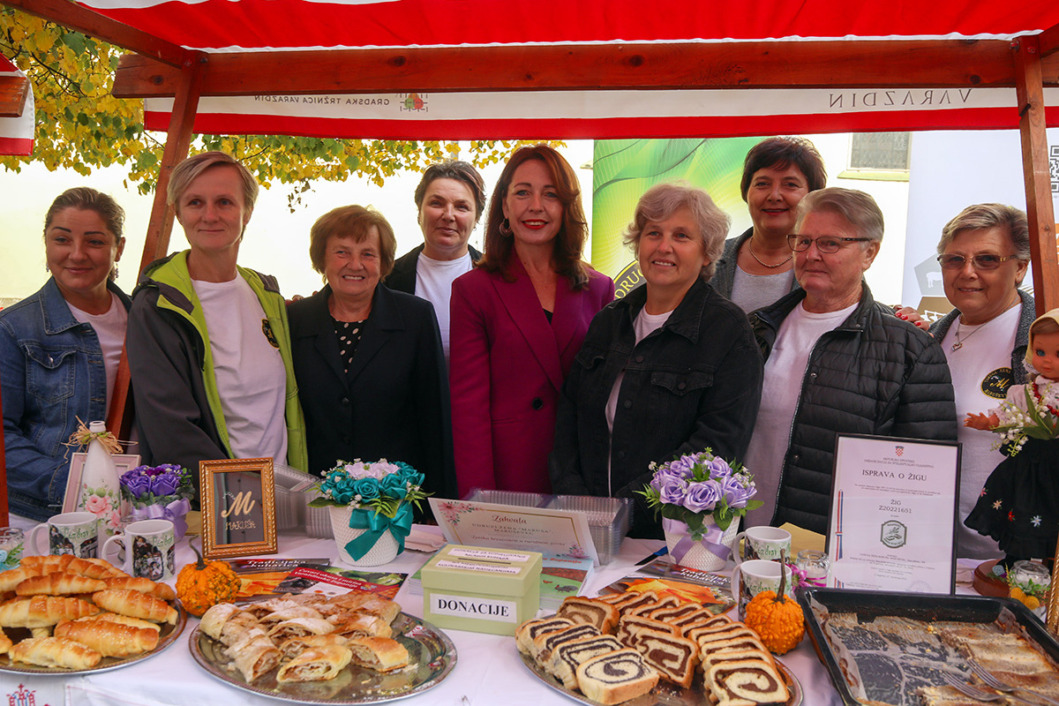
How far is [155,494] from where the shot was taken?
2.04 m

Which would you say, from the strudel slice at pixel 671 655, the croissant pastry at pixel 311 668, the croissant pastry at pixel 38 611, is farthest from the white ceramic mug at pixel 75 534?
the strudel slice at pixel 671 655

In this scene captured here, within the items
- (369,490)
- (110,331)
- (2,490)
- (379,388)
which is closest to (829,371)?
(369,490)

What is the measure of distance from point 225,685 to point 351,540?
567mm

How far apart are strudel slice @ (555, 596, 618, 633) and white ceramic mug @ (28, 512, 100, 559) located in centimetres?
121

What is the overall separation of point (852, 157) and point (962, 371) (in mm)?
7334

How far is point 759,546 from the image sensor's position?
175 cm

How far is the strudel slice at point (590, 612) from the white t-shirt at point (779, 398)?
3.05 feet

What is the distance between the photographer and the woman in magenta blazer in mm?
2658

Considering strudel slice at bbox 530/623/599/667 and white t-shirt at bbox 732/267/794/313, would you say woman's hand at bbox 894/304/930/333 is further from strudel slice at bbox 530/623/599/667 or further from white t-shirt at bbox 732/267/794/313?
strudel slice at bbox 530/623/599/667

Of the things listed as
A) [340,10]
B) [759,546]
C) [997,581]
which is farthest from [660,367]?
[340,10]

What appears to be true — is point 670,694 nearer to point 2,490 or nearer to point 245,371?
point 245,371

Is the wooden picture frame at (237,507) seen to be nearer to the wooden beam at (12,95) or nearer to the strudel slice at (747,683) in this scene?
the strudel slice at (747,683)

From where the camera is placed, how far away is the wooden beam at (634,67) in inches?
98.7

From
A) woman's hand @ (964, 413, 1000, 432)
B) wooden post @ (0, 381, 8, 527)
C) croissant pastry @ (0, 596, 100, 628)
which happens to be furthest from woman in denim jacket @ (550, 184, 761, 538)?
wooden post @ (0, 381, 8, 527)
